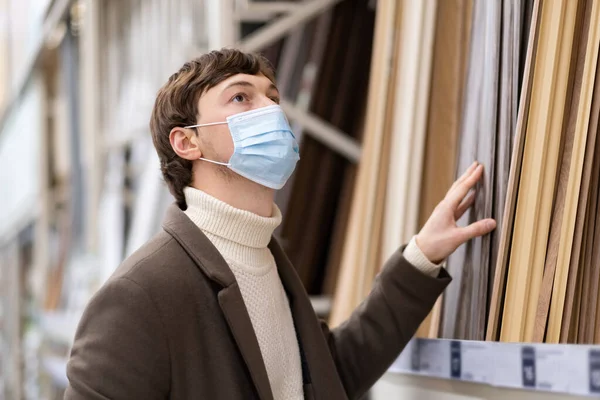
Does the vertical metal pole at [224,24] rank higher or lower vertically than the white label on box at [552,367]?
higher

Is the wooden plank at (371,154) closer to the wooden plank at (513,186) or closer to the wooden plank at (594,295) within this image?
the wooden plank at (513,186)

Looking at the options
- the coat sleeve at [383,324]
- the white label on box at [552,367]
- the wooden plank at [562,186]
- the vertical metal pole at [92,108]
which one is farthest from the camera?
the vertical metal pole at [92,108]

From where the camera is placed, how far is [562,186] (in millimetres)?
1469

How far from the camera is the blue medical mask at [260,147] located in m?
1.65

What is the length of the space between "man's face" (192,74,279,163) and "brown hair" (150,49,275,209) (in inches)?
0.5

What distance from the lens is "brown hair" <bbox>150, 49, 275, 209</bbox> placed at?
1669 mm

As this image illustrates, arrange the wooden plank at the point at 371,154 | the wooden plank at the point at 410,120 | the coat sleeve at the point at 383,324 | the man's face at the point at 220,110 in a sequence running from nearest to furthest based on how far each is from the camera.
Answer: the man's face at the point at 220,110 → the coat sleeve at the point at 383,324 → the wooden plank at the point at 410,120 → the wooden plank at the point at 371,154

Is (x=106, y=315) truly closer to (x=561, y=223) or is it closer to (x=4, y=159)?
(x=561, y=223)

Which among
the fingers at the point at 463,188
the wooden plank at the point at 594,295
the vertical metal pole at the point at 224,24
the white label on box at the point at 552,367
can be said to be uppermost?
the vertical metal pole at the point at 224,24

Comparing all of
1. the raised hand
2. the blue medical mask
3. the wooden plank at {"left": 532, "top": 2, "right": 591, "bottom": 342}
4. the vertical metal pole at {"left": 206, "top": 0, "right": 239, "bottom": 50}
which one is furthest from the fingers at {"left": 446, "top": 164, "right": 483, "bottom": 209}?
the vertical metal pole at {"left": 206, "top": 0, "right": 239, "bottom": 50}

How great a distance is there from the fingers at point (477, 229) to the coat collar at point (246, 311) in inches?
13.9

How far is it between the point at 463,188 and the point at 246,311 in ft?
1.71

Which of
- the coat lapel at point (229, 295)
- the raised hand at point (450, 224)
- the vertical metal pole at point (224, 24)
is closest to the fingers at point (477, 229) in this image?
the raised hand at point (450, 224)

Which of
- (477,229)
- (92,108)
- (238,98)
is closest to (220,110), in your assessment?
(238,98)
